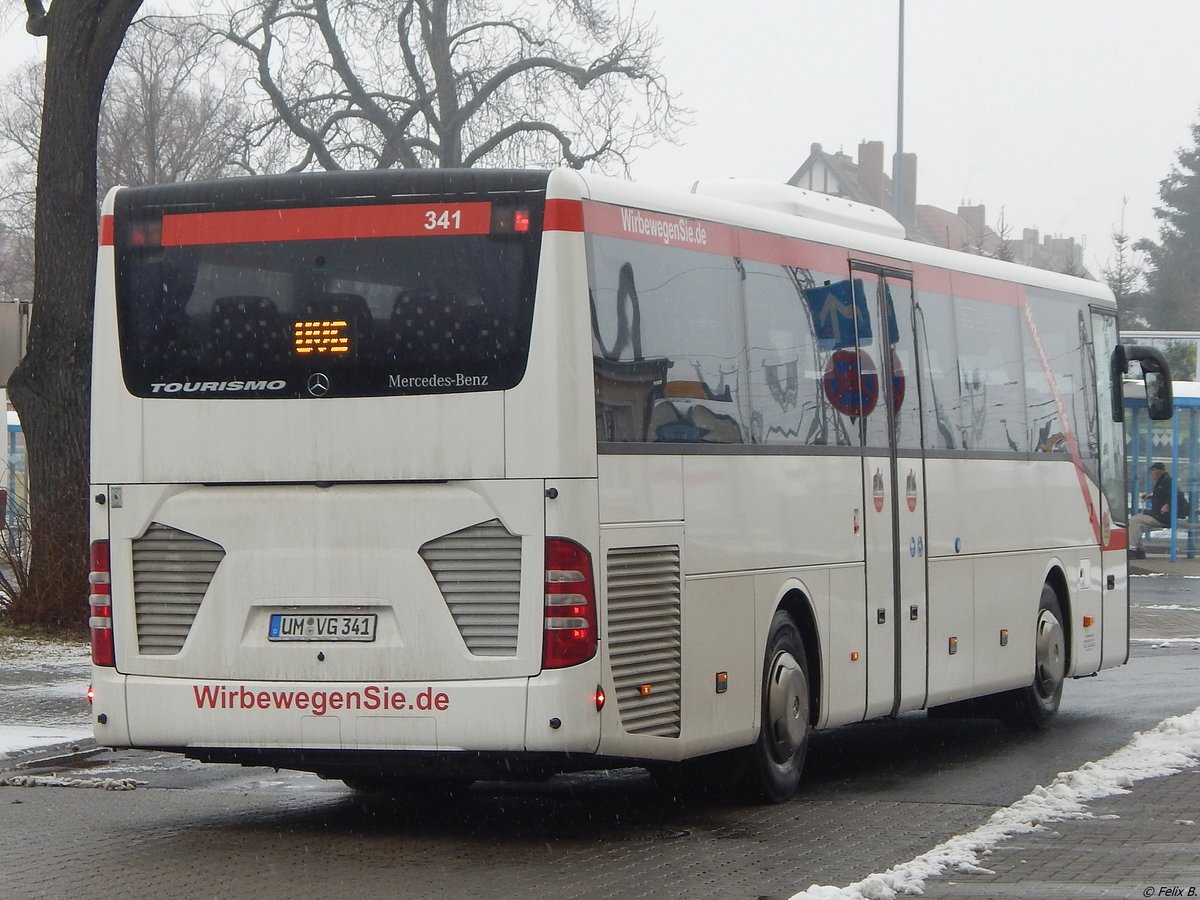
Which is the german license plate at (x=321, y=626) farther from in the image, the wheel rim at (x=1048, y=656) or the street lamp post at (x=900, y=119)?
the street lamp post at (x=900, y=119)

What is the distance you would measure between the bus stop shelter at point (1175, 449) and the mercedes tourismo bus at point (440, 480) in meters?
23.3

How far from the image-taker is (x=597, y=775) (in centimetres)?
1176

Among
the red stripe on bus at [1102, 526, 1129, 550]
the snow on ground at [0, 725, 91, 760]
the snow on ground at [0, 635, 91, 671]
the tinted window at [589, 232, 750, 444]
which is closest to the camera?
the tinted window at [589, 232, 750, 444]

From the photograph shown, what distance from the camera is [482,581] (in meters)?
8.61

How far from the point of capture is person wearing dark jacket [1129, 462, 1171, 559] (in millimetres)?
32594

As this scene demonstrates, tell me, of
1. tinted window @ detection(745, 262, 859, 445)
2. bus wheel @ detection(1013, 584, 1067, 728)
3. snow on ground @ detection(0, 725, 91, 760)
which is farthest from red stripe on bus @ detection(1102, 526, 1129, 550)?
snow on ground @ detection(0, 725, 91, 760)

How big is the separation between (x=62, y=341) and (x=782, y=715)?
10.3 meters

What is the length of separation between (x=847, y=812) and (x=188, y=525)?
3.38 meters

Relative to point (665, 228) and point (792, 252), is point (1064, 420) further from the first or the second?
point (665, 228)

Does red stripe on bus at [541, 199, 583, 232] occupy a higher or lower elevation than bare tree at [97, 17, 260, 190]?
lower

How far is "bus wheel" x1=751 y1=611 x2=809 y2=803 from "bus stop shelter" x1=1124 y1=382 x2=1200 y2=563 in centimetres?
2263

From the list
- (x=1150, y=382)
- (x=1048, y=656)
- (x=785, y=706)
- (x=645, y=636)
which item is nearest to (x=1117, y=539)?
(x=1150, y=382)

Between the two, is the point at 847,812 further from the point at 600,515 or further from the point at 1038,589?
the point at 1038,589

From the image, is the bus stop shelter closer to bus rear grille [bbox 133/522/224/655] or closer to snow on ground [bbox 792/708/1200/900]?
snow on ground [bbox 792/708/1200/900]
